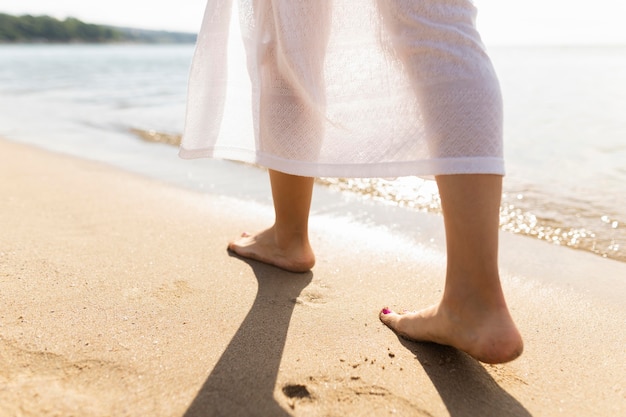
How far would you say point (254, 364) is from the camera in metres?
1.19

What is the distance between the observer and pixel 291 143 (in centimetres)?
136

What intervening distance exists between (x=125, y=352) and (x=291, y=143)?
2.10ft

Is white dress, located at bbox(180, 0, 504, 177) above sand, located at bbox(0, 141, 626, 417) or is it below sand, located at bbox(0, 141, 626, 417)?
above

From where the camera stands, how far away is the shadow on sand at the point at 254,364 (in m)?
1.05

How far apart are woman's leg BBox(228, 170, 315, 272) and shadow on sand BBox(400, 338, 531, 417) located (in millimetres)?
516

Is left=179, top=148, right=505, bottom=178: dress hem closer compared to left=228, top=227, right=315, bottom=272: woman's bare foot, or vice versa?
left=179, top=148, right=505, bottom=178: dress hem

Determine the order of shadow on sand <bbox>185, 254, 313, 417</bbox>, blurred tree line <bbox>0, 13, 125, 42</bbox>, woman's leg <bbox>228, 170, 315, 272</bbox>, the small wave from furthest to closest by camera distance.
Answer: blurred tree line <bbox>0, 13, 125, 42</bbox> → the small wave → woman's leg <bbox>228, 170, 315, 272</bbox> → shadow on sand <bbox>185, 254, 313, 417</bbox>

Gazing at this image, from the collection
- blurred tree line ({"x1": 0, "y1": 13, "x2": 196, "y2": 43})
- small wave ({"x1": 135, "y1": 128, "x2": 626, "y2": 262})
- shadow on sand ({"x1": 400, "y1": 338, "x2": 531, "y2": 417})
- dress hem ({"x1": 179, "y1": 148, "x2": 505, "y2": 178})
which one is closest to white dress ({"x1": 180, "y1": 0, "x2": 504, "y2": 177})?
dress hem ({"x1": 179, "y1": 148, "x2": 505, "y2": 178})

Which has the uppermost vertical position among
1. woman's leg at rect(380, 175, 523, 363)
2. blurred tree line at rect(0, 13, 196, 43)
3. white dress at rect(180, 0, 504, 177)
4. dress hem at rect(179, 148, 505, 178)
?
white dress at rect(180, 0, 504, 177)

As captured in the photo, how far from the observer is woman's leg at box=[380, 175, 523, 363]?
1123 mm

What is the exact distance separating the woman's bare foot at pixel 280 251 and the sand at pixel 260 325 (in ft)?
0.11

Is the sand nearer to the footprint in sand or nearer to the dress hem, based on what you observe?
the footprint in sand

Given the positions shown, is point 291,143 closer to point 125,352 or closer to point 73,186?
point 125,352

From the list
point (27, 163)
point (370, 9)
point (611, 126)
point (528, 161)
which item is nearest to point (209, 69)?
point (370, 9)
